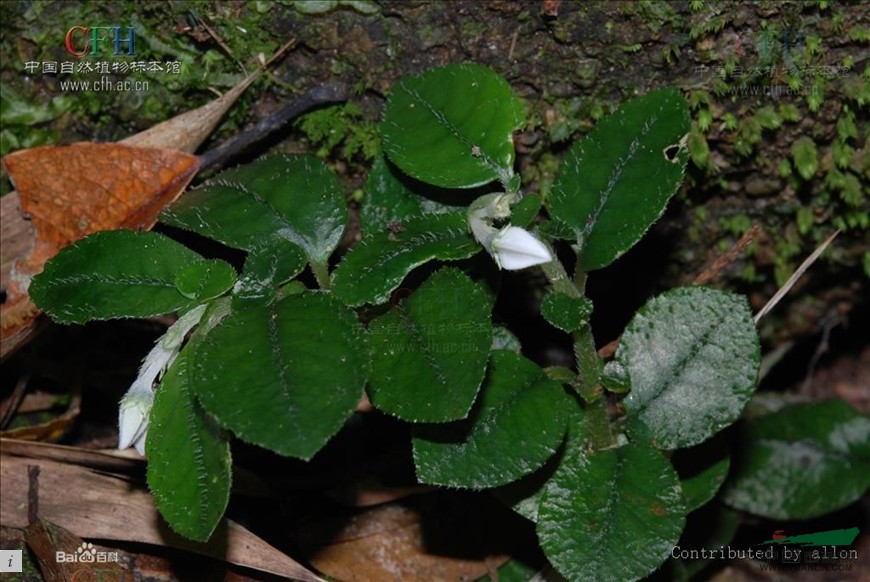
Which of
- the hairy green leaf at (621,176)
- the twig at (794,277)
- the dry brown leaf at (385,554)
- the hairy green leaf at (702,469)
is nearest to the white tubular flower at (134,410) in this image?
the dry brown leaf at (385,554)

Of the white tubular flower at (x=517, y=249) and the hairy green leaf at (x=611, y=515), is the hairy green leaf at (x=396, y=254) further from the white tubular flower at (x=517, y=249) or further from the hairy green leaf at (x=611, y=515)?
the hairy green leaf at (x=611, y=515)

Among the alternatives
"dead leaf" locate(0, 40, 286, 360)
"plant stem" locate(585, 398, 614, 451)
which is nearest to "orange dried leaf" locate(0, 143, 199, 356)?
"dead leaf" locate(0, 40, 286, 360)

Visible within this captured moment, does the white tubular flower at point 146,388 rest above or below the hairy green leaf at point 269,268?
below

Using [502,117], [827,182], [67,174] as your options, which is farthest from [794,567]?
[67,174]

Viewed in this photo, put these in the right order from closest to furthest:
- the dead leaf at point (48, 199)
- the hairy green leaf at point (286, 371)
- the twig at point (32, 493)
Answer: the hairy green leaf at point (286, 371) < the twig at point (32, 493) < the dead leaf at point (48, 199)

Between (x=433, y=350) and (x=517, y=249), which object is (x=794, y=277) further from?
(x=433, y=350)

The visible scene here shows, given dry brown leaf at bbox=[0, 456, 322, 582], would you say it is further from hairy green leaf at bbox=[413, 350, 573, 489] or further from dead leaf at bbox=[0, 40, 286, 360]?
hairy green leaf at bbox=[413, 350, 573, 489]
